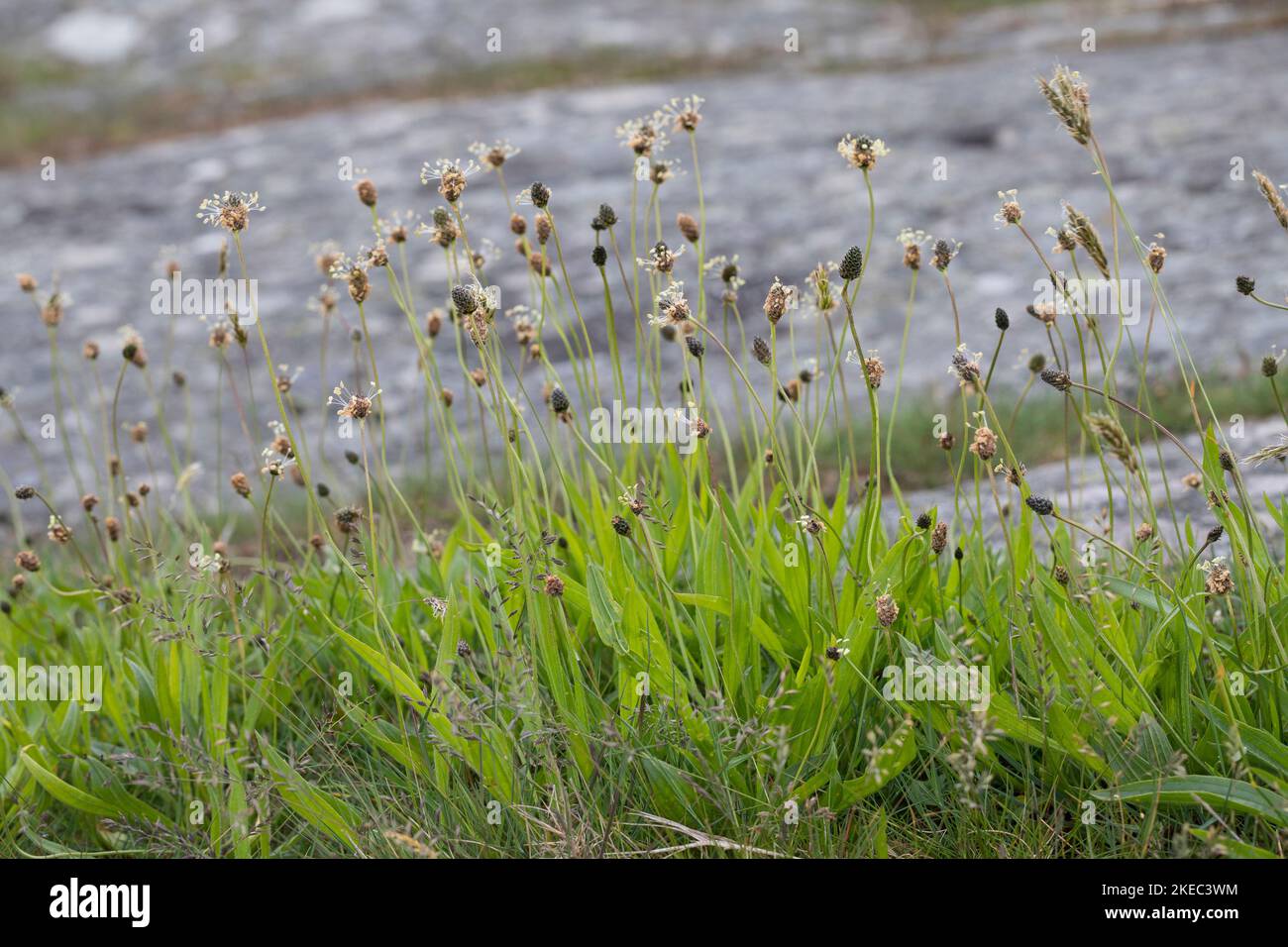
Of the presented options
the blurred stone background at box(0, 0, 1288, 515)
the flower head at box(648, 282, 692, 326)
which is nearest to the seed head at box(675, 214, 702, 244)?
the flower head at box(648, 282, 692, 326)

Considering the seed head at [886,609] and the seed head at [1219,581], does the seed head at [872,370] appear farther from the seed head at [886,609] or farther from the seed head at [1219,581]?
the seed head at [1219,581]

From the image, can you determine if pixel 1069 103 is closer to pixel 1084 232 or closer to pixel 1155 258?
pixel 1084 232

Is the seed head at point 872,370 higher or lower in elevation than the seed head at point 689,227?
lower

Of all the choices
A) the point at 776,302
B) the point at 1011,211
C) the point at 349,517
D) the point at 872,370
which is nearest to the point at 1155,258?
the point at 1011,211

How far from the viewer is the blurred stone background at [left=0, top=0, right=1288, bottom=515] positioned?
7.01 m

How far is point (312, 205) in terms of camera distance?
940cm

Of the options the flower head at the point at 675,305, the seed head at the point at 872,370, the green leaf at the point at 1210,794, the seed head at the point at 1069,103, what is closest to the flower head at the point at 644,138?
the flower head at the point at 675,305

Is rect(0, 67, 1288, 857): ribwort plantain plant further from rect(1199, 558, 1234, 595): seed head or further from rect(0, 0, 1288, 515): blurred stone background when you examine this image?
rect(0, 0, 1288, 515): blurred stone background

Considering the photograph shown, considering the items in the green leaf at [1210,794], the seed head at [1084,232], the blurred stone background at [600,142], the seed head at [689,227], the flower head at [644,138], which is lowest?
the green leaf at [1210,794]

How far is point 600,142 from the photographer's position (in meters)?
9.88

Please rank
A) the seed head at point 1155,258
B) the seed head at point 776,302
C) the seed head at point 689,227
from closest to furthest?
the seed head at point 776,302 < the seed head at point 1155,258 < the seed head at point 689,227

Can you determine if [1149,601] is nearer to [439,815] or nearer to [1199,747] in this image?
[1199,747]

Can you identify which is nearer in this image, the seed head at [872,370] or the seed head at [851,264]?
the seed head at [851,264]

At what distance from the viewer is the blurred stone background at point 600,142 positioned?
7.01 meters
